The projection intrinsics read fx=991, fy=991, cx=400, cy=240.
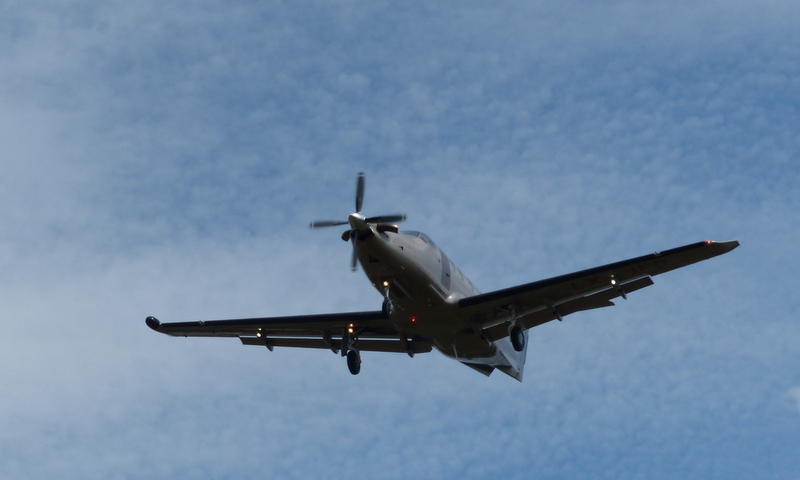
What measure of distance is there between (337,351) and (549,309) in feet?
37.4

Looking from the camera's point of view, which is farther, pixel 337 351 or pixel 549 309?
pixel 337 351

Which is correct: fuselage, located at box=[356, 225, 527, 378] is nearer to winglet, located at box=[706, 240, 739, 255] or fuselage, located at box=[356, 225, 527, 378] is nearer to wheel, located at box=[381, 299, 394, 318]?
wheel, located at box=[381, 299, 394, 318]

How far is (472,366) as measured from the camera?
51.1 meters

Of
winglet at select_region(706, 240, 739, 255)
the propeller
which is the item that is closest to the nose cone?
the propeller

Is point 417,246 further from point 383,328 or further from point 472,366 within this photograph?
point 472,366

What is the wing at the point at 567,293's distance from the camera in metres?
41.8

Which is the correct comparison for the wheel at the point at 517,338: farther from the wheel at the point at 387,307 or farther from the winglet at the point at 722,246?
the winglet at the point at 722,246

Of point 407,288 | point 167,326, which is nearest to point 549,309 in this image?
point 407,288

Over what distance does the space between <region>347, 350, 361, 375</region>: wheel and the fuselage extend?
2.78 metres

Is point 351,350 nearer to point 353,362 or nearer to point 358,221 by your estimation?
point 353,362

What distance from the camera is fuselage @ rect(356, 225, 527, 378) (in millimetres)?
41562

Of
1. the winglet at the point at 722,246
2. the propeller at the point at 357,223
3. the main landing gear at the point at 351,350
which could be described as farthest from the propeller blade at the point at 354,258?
the winglet at the point at 722,246

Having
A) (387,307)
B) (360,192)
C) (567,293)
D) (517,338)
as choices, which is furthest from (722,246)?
(360,192)

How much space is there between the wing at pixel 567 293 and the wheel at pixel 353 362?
6239mm
